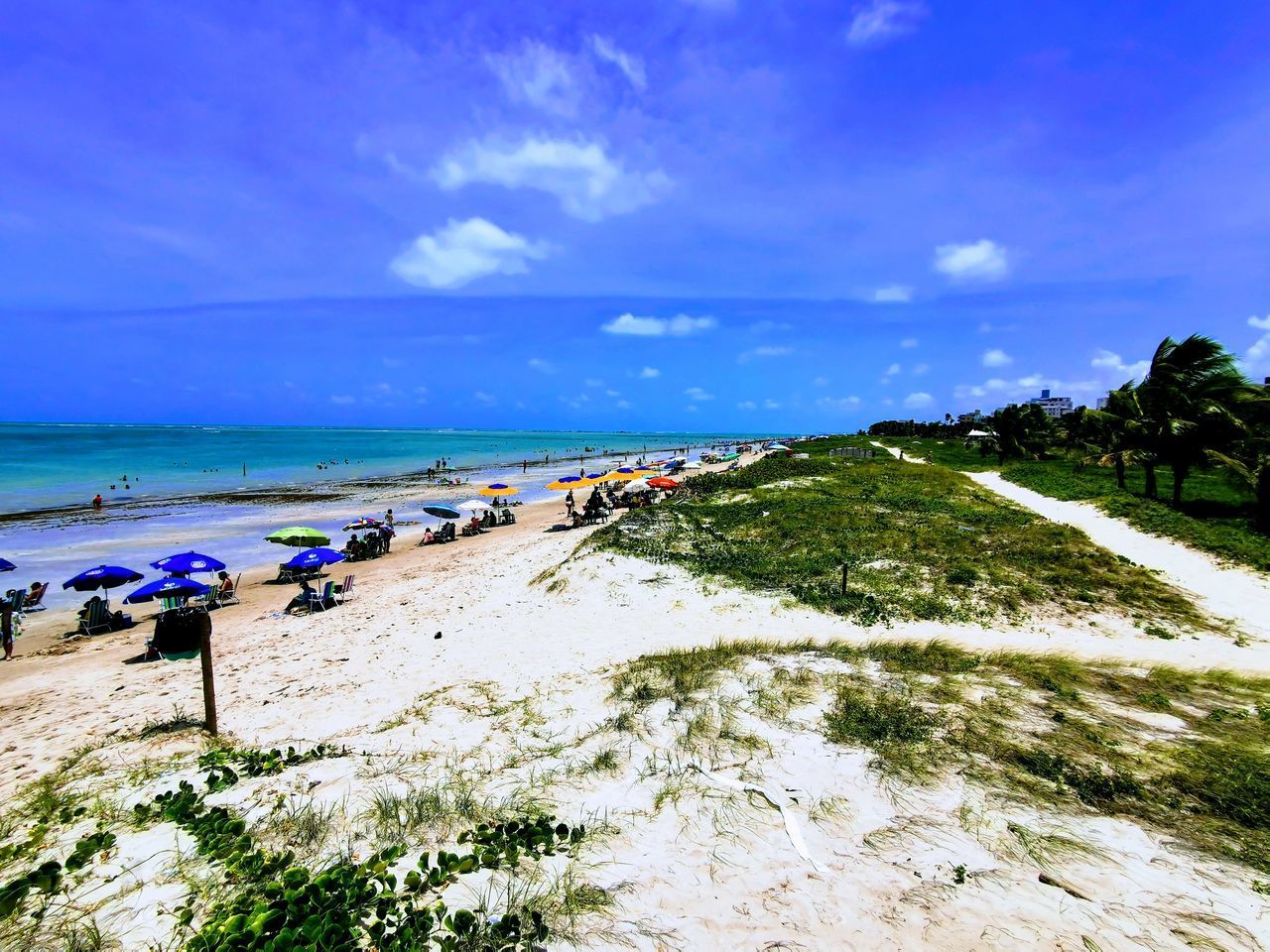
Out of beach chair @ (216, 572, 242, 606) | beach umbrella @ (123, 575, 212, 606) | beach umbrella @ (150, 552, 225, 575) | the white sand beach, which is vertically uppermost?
beach umbrella @ (150, 552, 225, 575)

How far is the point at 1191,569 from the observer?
13688 millimetres

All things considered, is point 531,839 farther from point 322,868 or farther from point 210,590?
point 210,590

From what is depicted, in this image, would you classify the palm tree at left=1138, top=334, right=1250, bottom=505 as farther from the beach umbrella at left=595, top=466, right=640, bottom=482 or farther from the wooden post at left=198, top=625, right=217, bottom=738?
the wooden post at left=198, top=625, right=217, bottom=738

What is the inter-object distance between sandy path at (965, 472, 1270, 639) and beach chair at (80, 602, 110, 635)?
25.7m

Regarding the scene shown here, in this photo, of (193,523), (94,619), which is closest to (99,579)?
(94,619)

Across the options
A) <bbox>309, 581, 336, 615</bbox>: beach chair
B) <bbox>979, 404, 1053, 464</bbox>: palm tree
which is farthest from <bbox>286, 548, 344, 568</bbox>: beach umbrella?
<bbox>979, 404, 1053, 464</bbox>: palm tree

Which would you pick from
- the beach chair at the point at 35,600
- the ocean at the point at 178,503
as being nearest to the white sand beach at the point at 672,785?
the beach chair at the point at 35,600

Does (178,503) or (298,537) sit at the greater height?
(178,503)

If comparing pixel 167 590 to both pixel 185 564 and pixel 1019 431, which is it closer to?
pixel 185 564

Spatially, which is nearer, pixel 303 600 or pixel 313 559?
pixel 303 600

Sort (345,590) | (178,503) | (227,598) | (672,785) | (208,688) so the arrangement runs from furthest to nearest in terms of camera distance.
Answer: (178,503)
(227,598)
(345,590)
(208,688)
(672,785)

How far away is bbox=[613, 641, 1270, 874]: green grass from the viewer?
499cm

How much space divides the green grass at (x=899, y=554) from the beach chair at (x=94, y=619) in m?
13.2

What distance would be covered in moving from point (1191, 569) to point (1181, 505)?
10009mm
